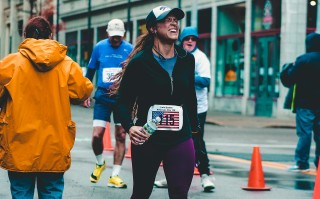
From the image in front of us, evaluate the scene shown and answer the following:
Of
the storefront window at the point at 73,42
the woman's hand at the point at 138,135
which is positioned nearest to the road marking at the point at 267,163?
the woman's hand at the point at 138,135

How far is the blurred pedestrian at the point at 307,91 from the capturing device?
12.4 metres

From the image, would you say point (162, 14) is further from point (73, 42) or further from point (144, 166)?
point (73, 42)

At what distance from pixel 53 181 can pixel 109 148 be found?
9.61m

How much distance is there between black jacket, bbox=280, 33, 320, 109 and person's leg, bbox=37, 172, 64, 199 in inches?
272

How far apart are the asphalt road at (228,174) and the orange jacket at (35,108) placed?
124 inches

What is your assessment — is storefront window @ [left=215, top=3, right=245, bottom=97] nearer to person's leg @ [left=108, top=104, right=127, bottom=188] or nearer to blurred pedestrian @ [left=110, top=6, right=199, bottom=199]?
person's leg @ [left=108, top=104, right=127, bottom=188]

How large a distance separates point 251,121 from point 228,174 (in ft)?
50.4

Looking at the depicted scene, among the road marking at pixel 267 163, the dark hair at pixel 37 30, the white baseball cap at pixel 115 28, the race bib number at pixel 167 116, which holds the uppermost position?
the white baseball cap at pixel 115 28

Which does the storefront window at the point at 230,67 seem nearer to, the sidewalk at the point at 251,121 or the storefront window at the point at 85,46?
the sidewalk at the point at 251,121

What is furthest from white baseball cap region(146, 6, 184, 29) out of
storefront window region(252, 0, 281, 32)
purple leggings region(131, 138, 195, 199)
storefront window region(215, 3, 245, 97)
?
storefront window region(215, 3, 245, 97)

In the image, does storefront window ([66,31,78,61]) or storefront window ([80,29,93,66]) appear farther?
storefront window ([66,31,78,61])

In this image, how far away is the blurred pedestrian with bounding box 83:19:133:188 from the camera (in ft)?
32.9

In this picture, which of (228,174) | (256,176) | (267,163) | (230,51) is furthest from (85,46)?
(256,176)

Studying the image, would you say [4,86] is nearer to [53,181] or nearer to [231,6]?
[53,181]
